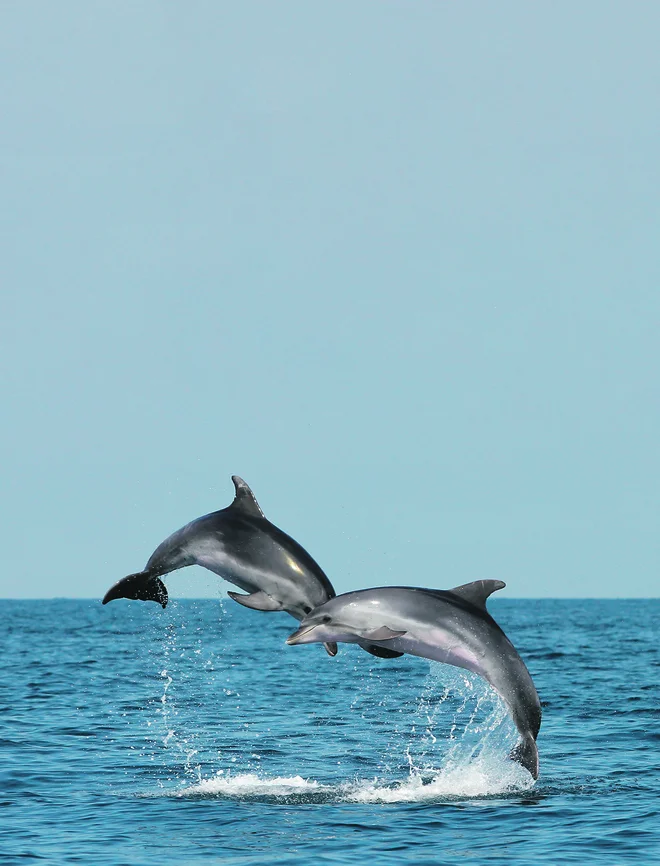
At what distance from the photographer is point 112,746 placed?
77.9 ft

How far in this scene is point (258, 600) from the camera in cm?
1264

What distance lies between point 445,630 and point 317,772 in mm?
7375

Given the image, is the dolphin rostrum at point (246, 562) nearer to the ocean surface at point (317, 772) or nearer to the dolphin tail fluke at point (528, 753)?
the dolphin tail fluke at point (528, 753)

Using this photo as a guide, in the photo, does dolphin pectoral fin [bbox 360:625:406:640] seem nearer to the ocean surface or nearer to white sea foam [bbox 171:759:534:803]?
the ocean surface

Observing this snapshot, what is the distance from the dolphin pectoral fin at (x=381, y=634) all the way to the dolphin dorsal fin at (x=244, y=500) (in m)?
1.85

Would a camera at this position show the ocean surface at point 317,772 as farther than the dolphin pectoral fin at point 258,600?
Yes

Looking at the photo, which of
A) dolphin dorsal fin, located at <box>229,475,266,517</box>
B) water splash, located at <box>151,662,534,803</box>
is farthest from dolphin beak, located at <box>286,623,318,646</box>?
water splash, located at <box>151,662,534,803</box>

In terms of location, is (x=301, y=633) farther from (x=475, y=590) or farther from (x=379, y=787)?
(x=379, y=787)

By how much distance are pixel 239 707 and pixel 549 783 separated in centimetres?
1197

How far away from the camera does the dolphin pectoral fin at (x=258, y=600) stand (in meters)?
12.5

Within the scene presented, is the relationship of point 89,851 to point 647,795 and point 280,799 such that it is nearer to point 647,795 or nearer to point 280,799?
point 280,799

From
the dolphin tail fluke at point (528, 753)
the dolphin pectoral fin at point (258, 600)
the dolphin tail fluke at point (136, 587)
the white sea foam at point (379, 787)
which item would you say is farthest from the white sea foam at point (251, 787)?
the dolphin pectoral fin at point (258, 600)

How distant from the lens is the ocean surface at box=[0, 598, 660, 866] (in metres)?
15.0

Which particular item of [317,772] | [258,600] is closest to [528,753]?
[258,600]
